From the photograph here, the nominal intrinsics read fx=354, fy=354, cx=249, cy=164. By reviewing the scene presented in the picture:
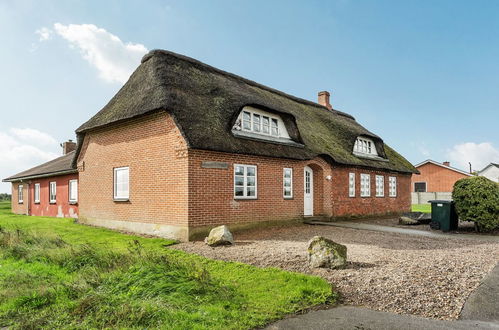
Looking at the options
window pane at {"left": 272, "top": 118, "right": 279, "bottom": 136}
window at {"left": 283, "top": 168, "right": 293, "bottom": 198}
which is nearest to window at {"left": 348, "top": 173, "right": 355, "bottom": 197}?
window at {"left": 283, "top": 168, "right": 293, "bottom": 198}

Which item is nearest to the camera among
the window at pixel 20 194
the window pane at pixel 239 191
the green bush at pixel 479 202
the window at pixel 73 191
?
the window pane at pixel 239 191

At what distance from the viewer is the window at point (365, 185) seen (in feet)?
63.5

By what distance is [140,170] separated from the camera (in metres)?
13.0

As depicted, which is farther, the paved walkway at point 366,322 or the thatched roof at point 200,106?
the thatched roof at point 200,106

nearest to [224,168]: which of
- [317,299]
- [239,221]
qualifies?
[239,221]

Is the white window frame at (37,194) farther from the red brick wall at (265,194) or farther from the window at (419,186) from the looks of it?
the window at (419,186)

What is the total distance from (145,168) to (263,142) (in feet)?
14.9

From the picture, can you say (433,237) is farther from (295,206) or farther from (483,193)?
(295,206)

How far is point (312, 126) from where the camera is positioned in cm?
1883

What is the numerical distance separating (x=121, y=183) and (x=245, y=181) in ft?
16.8

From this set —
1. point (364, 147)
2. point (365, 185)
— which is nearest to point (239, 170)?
point (365, 185)

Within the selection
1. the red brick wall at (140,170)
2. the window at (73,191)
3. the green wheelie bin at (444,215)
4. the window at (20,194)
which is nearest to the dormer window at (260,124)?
the red brick wall at (140,170)

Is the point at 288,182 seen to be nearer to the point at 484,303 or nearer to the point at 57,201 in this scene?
the point at 484,303

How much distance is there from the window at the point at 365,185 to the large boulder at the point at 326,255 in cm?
1287
